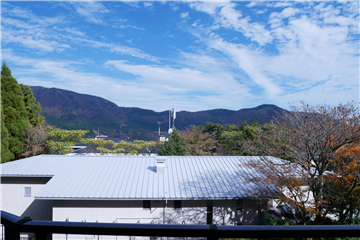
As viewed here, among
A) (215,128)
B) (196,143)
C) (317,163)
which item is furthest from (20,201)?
(215,128)

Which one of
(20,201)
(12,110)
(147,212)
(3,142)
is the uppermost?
(12,110)

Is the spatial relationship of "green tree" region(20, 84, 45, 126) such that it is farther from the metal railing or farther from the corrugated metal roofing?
the metal railing

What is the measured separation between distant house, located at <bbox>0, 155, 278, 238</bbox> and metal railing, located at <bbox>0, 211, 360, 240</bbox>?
985 centimetres

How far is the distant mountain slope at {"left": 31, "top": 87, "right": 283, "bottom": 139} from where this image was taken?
62.8 meters

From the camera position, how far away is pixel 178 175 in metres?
12.6

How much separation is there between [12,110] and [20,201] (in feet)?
33.6

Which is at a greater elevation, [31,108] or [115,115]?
[115,115]

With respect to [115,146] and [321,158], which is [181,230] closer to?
[321,158]

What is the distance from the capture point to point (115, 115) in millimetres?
81000

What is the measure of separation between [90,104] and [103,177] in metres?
83.9

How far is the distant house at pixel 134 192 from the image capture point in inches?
422

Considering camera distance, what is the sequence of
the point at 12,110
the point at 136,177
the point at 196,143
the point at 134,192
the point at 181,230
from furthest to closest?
the point at 196,143
the point at 12,110
the point at 136,177
the point at 134,192
the point at 181,230

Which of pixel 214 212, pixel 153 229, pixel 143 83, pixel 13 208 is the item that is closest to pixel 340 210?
pixel 214 212

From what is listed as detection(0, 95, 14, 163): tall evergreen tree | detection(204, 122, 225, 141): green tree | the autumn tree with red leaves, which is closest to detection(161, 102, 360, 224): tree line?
the autumn tree with red leaves
